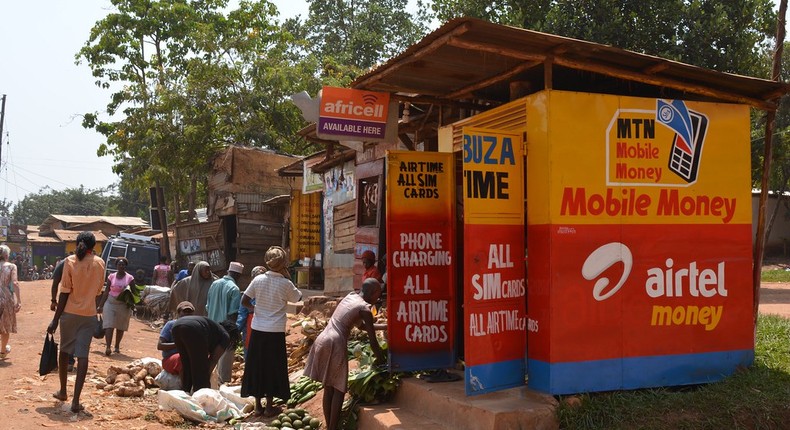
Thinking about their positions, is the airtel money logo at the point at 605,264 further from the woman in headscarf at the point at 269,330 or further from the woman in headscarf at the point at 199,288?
the woman in headscarf at the point at 199,288

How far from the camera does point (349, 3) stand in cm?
3909

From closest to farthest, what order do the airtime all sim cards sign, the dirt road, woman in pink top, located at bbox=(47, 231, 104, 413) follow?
the airtime all sim cards sign
the dirt road
woman in pink top, located at bbox=(47, 231, 104, 413)

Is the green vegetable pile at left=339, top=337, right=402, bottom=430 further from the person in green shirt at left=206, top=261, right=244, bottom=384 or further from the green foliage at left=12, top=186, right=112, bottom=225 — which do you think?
the green foliage at left=12, top=186, right=112, bottom=225

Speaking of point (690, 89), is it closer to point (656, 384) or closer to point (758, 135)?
point (656, 384)

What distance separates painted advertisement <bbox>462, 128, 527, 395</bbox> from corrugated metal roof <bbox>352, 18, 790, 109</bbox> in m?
0.75

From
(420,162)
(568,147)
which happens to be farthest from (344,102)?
(568,147)

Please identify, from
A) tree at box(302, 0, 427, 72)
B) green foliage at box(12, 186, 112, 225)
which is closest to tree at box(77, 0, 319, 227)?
tree at box(302, 0, 427, 72)

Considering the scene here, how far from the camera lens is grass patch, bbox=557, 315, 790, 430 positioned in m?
5.50

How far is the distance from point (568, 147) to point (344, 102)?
8.34 feet

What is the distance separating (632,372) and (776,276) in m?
22.1

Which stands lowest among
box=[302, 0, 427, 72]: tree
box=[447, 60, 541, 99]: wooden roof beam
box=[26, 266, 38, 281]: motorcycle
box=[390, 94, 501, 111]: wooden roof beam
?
box=[26, 266, 38, 281]: motorcycle

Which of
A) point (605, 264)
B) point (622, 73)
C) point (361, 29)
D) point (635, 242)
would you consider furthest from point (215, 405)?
point (361, 29)

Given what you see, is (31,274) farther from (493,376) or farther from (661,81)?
(661,81)

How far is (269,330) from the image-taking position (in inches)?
281
